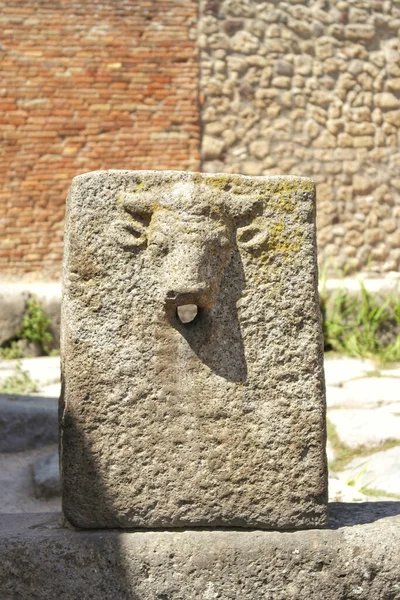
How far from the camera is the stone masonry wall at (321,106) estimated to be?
316 inches

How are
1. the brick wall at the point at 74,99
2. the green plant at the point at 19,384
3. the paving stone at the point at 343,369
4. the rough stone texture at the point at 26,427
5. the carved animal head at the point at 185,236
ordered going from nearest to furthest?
the carved animal head at the point at 185,236 → the rough stone texture at the point at 26,427 → the green plant at the point at 19,384 → the paving stone at the point at 343,369 → the brick wall at the point at 74,99

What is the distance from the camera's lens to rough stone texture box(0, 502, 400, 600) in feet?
6.49

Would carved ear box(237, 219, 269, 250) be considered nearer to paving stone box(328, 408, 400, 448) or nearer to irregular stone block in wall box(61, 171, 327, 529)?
irregular stone block in wall box(61, 171, 327, 529)

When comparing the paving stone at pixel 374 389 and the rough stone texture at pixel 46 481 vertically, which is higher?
the rough stone texture at pixel 46 481

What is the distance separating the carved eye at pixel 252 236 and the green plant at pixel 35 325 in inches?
199

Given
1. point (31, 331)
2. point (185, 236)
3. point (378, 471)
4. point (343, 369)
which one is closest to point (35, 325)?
point (31, 331)

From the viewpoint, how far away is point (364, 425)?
173 inches

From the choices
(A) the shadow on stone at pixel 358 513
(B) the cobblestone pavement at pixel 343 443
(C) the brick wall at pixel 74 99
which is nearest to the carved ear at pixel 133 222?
(A) the shadow on stone at pixel 358 513

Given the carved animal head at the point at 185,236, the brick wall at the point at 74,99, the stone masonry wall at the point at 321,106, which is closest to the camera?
the carved animal head at the point at 185,236

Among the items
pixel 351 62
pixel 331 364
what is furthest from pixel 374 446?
pixel 351 62

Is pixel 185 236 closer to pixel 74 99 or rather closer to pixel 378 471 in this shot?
pixel 378 471

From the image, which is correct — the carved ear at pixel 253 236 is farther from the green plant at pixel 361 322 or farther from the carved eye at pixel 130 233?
the green plant at pixel 361 322

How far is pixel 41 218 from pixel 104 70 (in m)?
1.48

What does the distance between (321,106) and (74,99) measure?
93.9 inches
